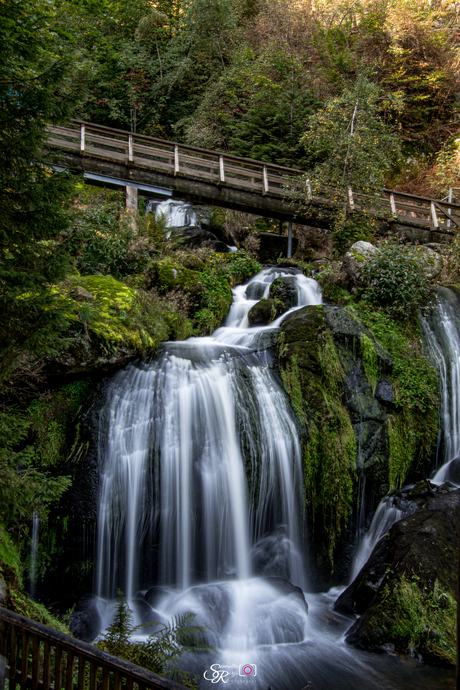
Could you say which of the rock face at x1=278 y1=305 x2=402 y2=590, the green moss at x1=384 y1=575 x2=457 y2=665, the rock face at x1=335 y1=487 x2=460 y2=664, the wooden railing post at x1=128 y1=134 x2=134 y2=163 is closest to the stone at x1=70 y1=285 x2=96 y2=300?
the rock face at x1=278 y1=305 x2=402 y2=590

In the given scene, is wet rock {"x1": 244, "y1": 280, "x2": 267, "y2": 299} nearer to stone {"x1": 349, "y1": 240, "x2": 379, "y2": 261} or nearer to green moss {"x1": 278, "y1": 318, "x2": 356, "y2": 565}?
stone {"x1": 349, "y1": 240, "x2": 379, "y2": 261}

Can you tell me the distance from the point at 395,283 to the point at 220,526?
5.93 meters

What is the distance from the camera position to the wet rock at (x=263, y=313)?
9.43 meters

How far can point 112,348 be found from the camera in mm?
6262

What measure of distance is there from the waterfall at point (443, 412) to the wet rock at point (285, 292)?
2846 mm

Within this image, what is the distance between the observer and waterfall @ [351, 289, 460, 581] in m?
6.21

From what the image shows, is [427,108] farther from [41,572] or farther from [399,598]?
[41,572]

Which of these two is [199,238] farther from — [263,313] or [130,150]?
[263,313]

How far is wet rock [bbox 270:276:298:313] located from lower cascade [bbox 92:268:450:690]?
299cm

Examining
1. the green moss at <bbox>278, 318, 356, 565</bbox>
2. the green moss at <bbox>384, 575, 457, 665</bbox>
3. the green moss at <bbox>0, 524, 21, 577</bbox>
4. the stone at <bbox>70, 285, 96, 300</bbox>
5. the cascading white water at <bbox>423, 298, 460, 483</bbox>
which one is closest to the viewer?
the green moss at <bbox>0, 524, 21, 577</bbox>

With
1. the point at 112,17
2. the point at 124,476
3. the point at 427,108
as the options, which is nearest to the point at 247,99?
the point at 427,108

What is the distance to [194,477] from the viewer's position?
5.96 metres
